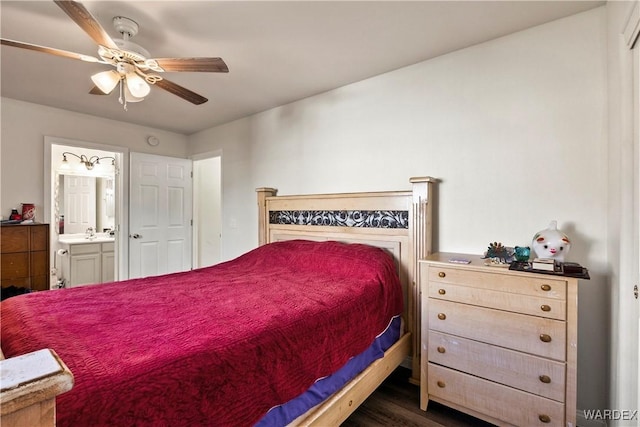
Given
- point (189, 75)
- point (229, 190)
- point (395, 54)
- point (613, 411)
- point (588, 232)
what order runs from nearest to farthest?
1. point (613, 411)
2. point (588, 232)
3. point (395, 54)
4. point (189, 75)
5. point (229, 190)

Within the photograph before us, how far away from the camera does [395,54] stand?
227 centimetres

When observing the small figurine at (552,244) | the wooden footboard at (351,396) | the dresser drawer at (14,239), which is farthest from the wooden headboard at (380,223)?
the dresser drawer at (14,239)

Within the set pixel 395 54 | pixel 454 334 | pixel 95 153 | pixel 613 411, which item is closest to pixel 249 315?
pixel 454 334

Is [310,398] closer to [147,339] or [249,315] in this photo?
[249,315]

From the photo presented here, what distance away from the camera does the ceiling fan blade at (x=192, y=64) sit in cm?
171

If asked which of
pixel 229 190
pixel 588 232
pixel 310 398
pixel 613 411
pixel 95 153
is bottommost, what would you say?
pixel 613 411

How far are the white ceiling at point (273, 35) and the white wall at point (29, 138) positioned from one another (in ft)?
1.16

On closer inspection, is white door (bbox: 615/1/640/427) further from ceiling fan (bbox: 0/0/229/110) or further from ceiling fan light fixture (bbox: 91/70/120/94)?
ceiling fan light fixture (bbox: 91/70/120/94)

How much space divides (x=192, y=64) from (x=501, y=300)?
2.21 meters

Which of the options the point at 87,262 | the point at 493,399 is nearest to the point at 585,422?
the point at 493,399

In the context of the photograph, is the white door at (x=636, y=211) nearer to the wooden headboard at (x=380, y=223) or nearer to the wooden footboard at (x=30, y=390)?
the wooden headboard at (x=380, y=223)

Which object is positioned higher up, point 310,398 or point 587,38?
point 587,38

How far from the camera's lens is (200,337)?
116 cm

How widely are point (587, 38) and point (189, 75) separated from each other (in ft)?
9.33
